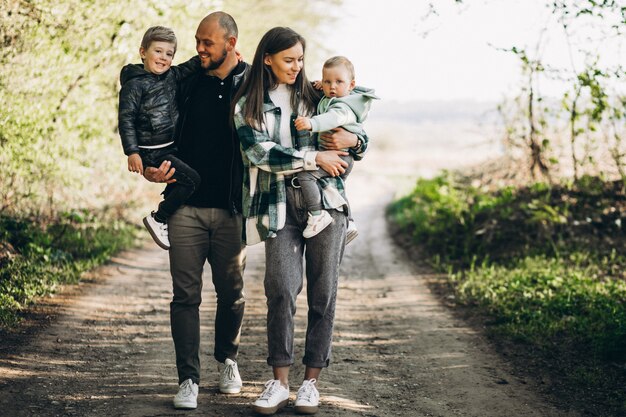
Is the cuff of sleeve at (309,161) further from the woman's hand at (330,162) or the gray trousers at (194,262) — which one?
the gray trousers at (194,262)

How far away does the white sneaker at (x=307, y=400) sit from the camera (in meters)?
4.49

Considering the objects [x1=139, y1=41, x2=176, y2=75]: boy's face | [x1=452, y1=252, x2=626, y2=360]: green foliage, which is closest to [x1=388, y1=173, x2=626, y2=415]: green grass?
[x1=452, y1=252, x2=626, y2=360]: green foliage

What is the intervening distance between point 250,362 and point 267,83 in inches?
88.3

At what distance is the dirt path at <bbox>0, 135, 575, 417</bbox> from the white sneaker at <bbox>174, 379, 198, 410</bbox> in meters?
0.07

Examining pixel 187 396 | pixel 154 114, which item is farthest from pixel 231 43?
pixel 187 396

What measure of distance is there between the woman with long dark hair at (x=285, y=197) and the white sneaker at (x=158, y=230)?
1.62 feet

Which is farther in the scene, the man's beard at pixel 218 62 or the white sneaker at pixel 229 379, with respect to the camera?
the white sneaker at pixel 229 379

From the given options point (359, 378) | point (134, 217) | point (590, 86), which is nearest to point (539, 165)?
point (590, 86)

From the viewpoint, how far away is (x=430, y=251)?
10703 mm

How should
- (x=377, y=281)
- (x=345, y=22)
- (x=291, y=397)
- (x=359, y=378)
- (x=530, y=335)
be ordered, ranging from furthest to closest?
(x=345, y=22) → (x=377, y=281) → (x=530, y=335) → (x=359, y=378) → (x=291, y=397)

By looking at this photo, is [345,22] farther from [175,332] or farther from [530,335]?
[175,332]

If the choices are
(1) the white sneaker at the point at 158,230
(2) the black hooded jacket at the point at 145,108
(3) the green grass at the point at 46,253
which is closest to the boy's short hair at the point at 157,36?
(2) the black hooded jacket at the point at 145,108

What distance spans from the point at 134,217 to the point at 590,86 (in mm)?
7087

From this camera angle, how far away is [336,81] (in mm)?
4336
